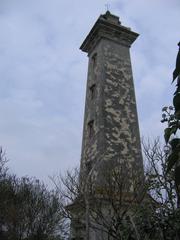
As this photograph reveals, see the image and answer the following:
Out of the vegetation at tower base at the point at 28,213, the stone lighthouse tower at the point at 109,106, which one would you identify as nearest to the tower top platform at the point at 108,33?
the stone lighthouse tower at the point at 109,106

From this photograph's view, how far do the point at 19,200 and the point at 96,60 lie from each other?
10265mm

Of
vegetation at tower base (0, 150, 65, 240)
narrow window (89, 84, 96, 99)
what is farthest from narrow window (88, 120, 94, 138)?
vegetation at tower base (0, 150, 65, 240)

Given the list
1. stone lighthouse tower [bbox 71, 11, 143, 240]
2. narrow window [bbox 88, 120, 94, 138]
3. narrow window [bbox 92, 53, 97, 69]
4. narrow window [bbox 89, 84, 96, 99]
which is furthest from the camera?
narrow window [bbox 92, 53, 97, 69]

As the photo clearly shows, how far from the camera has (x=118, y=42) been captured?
21.8 metres

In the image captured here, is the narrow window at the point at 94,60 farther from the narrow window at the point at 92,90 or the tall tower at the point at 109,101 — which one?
the narrow window at the point at 92,90

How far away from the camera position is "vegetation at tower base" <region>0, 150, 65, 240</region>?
17.4 meters

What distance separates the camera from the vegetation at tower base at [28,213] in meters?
17.4

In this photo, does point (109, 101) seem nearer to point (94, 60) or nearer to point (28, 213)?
point (94, 60)

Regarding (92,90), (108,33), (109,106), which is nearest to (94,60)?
(108,33)

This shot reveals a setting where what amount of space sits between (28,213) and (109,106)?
768 cm

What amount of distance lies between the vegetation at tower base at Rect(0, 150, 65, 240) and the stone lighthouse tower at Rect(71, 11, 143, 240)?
293 centimetres

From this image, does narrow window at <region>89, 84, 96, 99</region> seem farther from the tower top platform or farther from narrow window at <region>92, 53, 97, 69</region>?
the tower top platform

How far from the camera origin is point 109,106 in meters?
18.4

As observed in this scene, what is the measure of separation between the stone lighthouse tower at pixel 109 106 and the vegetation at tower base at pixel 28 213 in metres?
2.93
